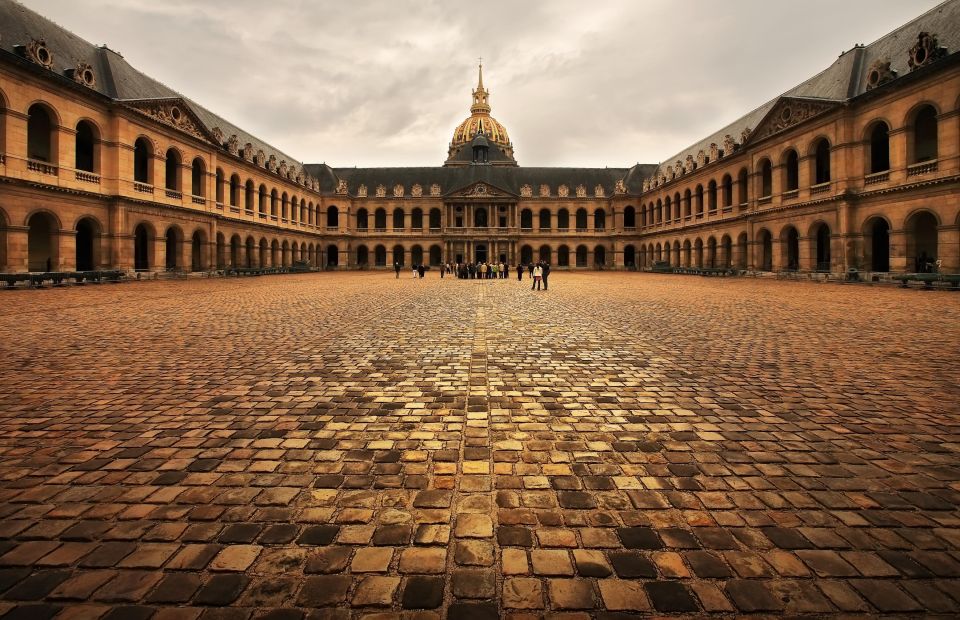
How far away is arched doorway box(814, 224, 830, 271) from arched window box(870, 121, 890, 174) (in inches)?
176

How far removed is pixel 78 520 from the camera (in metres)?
2.79

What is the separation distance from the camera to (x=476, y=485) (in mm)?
3236

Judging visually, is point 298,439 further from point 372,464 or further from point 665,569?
point 665,569

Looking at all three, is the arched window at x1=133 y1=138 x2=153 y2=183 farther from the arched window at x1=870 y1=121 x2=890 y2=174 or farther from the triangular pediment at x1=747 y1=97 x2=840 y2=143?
the arched window at x1=870 y1=121 x2=890 y2=174

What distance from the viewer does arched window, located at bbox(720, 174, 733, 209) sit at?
41219 millimetres

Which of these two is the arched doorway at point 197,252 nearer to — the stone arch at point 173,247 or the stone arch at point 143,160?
the stone arch at point 173,247

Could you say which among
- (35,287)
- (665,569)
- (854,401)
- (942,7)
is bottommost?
(665,569)

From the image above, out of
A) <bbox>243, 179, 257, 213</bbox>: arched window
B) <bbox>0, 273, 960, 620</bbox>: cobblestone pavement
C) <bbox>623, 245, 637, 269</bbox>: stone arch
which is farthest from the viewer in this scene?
<bbox>623, 245, 637, 269</bbox>: stone arch

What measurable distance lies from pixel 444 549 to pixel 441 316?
405 inches

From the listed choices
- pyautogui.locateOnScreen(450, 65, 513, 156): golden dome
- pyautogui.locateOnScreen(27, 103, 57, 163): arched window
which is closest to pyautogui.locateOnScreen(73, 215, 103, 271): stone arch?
pyautogui.locateOnScreen(27, 103, 57, 163): arched window

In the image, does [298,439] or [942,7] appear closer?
[298,439]

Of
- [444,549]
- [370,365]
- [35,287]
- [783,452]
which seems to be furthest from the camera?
[35,287]

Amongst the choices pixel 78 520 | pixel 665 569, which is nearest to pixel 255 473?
pixel 78 520

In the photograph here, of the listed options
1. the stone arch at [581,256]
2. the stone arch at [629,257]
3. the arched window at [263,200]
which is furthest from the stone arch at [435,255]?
the stone arch at [629,257]
